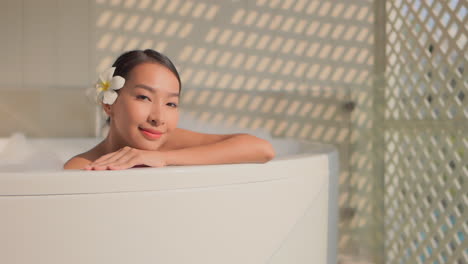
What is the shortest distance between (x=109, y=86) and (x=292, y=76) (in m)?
1.63

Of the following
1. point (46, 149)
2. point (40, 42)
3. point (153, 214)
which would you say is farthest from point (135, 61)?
point (40, 42)

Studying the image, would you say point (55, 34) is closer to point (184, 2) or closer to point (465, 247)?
point (184, 2)

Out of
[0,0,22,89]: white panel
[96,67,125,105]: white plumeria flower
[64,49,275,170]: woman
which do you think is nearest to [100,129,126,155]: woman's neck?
[64,49,275,170]: woman

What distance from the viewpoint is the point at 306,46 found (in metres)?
2.66

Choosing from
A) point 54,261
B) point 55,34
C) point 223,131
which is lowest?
point 54,261

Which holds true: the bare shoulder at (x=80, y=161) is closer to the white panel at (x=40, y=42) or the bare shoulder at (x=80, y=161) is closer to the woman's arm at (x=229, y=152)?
the woman's arm at (x=229, y=152)

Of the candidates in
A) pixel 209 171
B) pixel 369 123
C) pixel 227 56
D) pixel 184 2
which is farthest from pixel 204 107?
pixel 209 171

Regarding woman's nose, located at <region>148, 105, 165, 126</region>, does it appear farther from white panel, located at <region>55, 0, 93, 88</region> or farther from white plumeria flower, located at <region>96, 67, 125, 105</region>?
white panel, located at <region>55, 0, 93, 88</region>

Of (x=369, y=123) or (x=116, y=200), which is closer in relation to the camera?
(x=116, y=200)

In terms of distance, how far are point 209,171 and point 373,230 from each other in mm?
1703

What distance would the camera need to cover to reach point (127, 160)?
93 centimetres

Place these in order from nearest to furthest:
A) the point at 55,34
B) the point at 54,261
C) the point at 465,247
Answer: the point at 54,261
the point at 465,247
the point at 55,34

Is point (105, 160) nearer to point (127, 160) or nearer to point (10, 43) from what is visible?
point (127, 160)

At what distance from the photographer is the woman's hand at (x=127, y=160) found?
884 mm
